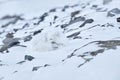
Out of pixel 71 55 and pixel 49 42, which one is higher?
pixel 49 42

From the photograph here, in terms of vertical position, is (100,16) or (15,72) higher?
(100,16)

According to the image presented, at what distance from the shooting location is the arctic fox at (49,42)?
5.48m

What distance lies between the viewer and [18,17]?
48.2 ft

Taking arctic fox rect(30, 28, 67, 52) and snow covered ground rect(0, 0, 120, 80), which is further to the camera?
arctic fox rect(30, 28, 67, 52)

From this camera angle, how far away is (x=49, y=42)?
560cm

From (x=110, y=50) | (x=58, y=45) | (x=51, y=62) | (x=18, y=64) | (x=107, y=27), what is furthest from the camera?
(x=107, y=27)

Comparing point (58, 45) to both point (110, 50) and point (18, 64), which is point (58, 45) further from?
point (110, 50)

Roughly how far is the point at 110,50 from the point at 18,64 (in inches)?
62.6

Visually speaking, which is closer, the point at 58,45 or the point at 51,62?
the point at 51,62

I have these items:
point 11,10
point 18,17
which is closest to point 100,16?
point 18,17

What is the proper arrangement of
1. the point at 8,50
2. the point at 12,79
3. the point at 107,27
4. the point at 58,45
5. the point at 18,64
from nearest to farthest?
the point at 12,79 → the point at 18,64 → the point at 58,45 → the point at 107,27 → the point at 8,50

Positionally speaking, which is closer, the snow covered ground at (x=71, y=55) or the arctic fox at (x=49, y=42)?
the snow covered ground at (x=71, y=55)

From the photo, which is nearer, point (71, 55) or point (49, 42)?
point (71, 55)

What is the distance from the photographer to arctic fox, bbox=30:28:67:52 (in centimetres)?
548
